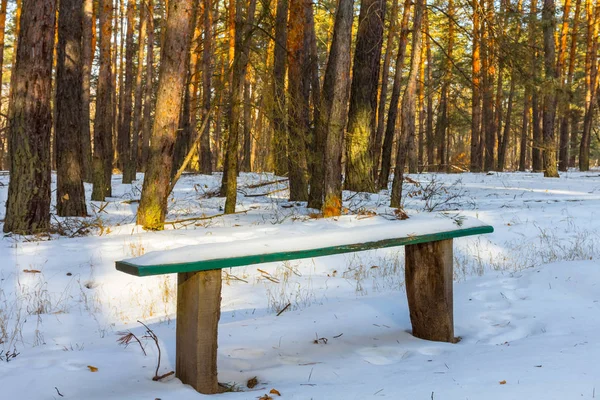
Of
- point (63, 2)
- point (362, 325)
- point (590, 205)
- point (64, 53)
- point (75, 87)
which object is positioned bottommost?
point (362, 325)

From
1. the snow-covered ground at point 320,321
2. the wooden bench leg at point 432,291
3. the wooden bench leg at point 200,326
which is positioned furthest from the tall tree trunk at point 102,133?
Result: the wooden bench leg at point 200,326

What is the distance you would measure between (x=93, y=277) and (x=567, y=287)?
4.69m

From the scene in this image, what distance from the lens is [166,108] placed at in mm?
7637

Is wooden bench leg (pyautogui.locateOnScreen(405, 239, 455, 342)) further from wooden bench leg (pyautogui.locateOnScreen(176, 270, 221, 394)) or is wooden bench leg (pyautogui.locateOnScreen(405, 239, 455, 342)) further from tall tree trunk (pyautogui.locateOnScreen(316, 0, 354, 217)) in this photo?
tall tree trunk (pyautogui.locateOnScreen(316, 0, 354, 217))

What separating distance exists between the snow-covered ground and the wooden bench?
161 millimetres

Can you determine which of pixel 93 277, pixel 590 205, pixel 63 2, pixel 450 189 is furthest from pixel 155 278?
pixel 450 189

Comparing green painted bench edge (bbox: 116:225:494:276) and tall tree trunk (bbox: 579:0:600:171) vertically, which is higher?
tall tree trunk (bbox: 579:0:600:171)

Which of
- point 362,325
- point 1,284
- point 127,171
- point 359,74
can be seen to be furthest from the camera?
point 127,171

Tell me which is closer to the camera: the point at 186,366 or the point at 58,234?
the point at 186,366

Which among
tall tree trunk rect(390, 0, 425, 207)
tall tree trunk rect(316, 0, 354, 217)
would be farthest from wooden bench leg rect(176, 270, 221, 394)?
tall tree trunk rect(390, 0, 425, 207)

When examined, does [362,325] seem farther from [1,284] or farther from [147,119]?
[147,119]

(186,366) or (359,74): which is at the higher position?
(359,74)

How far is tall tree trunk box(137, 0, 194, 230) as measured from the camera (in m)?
7.54

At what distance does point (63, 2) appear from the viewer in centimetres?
993
